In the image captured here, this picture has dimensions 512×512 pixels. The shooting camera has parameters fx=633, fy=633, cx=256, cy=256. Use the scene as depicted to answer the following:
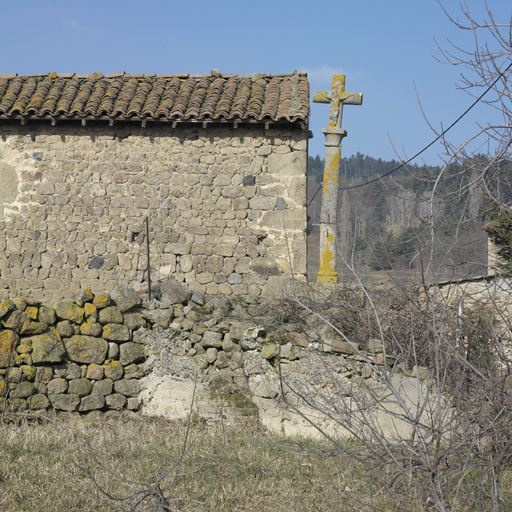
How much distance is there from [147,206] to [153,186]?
1.01 ft

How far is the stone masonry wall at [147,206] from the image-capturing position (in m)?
9.00

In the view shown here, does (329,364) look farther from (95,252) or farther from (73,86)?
(73,86)

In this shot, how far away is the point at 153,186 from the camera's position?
364 inches

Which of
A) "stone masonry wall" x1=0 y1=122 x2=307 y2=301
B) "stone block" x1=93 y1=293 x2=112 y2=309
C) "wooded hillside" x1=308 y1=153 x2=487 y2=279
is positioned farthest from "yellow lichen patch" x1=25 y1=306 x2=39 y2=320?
"wooded hillside" x1=308 y1=153 x2=487 y2=279

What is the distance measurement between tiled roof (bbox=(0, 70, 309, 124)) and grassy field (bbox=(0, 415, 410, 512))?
4.72m

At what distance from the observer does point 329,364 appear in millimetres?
6195

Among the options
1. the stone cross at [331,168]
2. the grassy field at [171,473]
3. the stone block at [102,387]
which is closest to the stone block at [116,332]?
the stone block at [102,387]

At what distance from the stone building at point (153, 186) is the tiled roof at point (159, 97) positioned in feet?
0.09

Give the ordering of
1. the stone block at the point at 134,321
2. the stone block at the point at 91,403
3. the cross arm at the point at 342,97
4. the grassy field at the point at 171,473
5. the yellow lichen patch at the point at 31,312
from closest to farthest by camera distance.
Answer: the grassy field at the point at 171,473 → the yellow lichen patch at the point at 31,312 → the stone block at the point at 91,403 → the stone block at the point at 134,321 → the cross arm at the point at 342,97

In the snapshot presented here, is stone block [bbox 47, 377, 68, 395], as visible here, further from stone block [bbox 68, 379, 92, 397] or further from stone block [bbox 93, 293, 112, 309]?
stone block [bbox 93, 293, 112, 309]

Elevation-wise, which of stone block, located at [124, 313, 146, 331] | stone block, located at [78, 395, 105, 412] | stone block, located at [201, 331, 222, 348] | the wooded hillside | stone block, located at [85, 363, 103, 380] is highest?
the wooded hillside

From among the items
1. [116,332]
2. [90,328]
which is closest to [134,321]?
[116,332]

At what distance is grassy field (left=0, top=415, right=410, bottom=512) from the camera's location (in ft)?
13.2

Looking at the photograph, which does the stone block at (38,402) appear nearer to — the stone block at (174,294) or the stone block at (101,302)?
the stone block at (101,302)
